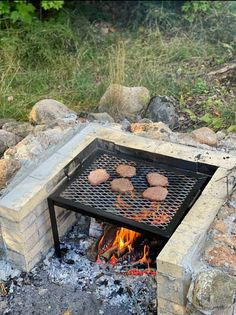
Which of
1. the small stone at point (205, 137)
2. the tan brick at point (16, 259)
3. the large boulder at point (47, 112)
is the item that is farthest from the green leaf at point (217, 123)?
the tan brick at point (16, 259)

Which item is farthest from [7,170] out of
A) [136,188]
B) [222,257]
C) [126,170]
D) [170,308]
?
[222,257]

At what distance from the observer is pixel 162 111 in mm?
5750

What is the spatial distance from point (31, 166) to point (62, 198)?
444 mm

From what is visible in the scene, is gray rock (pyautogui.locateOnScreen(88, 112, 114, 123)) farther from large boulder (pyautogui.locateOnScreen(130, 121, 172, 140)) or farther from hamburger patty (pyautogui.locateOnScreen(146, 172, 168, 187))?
hamburger patty (pyautogui.locateOnScreen(146, 172, 168, 187))

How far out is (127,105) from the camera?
5871mm

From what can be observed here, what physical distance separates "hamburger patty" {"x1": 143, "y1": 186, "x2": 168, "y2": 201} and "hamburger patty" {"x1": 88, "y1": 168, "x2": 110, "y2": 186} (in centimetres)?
36

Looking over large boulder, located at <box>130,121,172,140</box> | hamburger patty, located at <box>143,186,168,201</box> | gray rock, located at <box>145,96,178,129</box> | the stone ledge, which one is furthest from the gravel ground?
gray rock, located at <box>145,96,178,129</box>

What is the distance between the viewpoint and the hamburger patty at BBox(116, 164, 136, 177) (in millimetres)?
4148

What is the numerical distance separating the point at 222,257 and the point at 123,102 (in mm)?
2775

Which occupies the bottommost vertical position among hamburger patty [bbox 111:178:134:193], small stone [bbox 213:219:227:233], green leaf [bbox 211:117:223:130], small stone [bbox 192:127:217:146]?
green leaf [bbox 211:117:223:130]

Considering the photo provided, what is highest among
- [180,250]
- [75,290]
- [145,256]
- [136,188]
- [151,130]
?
[180,250]

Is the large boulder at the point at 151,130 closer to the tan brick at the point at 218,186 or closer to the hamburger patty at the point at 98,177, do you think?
the hamburger patty at the point at 98,177

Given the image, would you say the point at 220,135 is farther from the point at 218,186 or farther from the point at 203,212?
the point at 203,212

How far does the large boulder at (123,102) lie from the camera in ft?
19.1
